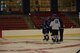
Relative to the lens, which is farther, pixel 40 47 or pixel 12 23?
pixel 12 23

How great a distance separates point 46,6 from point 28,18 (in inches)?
174

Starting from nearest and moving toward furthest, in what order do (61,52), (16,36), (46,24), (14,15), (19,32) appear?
(61,52)
(46,24)
(16,36)
(19,32)
(14,15)

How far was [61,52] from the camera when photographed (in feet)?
55.9

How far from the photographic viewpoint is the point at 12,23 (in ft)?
115

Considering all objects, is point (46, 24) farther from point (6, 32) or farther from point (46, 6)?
point (46, 6)

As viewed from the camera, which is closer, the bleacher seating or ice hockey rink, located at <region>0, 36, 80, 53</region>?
ice hockey rink, located at <region>0, 36, 80, 53</region>

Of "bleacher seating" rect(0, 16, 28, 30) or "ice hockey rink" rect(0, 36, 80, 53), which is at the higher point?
"ice hockey rink" rect(0, 36, 80, 53)

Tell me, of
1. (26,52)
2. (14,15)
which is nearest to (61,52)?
(26,52)

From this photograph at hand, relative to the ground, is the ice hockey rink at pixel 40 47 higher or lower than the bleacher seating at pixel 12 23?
higher

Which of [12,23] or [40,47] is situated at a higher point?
[40,47]

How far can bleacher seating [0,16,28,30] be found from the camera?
33.0 metres

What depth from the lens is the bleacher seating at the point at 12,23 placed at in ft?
108

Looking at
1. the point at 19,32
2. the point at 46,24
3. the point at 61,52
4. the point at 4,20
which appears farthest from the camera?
the point at 4,20

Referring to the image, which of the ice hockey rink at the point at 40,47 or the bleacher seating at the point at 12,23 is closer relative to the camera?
the ice hockey rink at the point at 40,47
